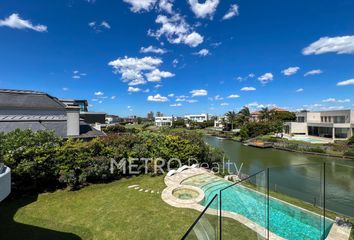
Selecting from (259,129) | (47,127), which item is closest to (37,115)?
(47,127)

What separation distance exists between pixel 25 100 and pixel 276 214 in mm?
16416

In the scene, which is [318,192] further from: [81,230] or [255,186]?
[81,230]

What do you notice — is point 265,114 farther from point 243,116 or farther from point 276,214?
point 276,214

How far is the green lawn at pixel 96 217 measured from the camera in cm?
486

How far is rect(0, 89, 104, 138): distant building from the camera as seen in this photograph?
38.8ft

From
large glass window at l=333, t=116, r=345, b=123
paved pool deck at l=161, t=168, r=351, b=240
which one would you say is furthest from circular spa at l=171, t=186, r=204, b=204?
large glass window at l=333, t=116, r=345, b=123

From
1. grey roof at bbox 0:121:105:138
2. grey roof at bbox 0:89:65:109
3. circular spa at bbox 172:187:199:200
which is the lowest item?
circular spa at bbox 172:187:199:200

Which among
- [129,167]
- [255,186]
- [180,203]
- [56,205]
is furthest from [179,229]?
[129,167]

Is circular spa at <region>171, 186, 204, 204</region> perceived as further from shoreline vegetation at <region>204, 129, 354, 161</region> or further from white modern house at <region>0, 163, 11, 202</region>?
shoreline vegetation at <region>204, 129, 354, 161</region>

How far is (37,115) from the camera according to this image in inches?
517

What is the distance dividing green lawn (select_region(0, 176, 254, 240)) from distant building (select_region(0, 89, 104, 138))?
19.9ft

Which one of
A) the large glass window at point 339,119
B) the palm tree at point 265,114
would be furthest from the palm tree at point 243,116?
the large glass window at point 339,119

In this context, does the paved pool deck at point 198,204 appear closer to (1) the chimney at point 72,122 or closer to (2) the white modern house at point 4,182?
(2) the white modern house at point 4,182

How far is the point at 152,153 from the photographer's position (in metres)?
11.0
